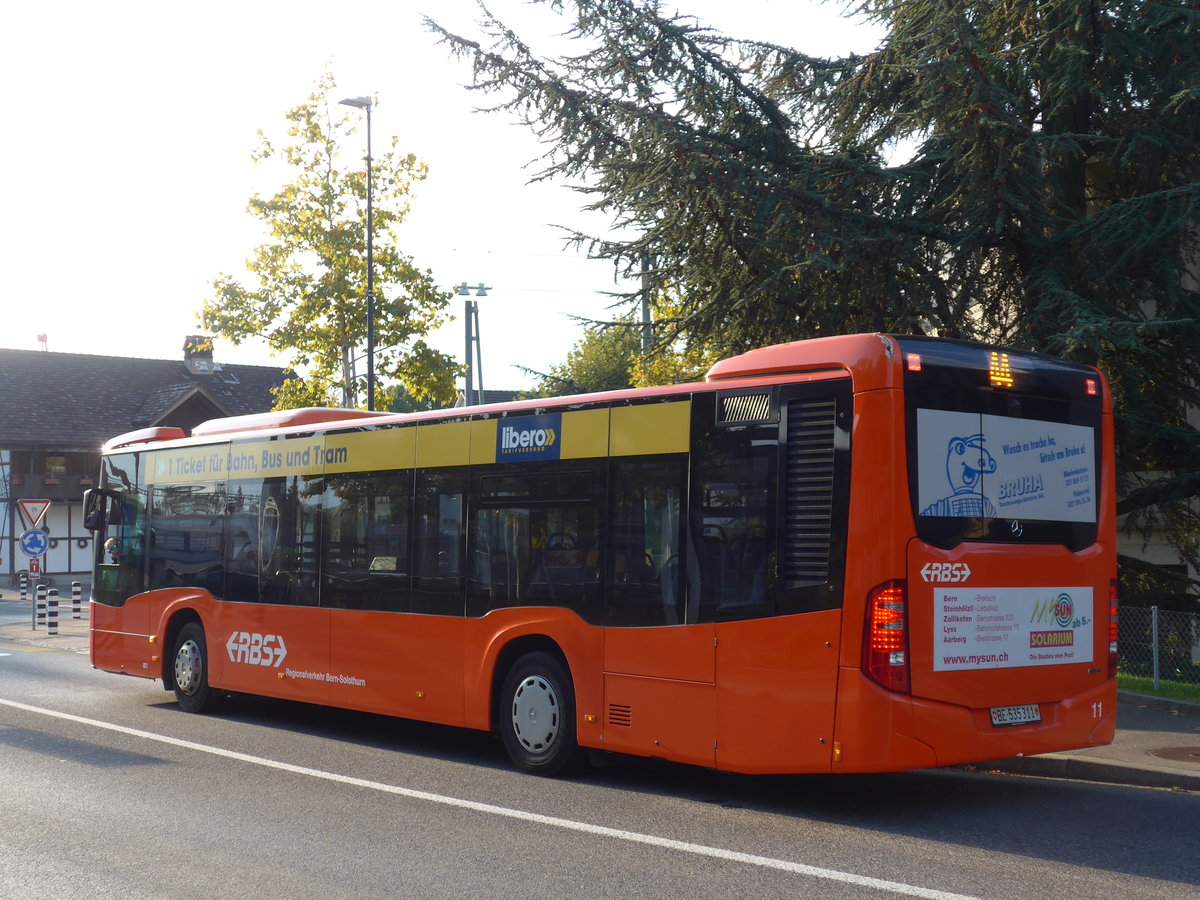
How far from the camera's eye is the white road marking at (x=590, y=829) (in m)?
6.43

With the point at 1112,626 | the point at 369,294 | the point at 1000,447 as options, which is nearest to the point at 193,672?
the point at 1000,447

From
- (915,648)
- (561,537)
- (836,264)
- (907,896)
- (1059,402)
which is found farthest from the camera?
(836,264)

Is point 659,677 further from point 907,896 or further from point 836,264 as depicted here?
point 836,264

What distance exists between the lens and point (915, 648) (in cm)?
775

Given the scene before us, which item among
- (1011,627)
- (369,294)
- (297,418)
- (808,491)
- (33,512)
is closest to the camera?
(808,491)

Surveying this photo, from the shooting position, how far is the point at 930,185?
49.5ft

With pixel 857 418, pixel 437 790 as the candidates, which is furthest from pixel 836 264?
pixel 437 790

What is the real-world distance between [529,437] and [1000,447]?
349 centimetres

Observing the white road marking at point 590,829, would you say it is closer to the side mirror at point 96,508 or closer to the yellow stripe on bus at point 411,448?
the yellow stripe on bus at point 411,448

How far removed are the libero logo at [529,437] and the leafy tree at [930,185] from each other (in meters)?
4.49

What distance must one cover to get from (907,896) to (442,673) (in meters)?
5.24

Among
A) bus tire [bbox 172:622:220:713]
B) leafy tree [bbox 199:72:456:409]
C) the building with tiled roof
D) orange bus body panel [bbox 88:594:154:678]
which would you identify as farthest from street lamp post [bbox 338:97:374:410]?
the building with tiled roof

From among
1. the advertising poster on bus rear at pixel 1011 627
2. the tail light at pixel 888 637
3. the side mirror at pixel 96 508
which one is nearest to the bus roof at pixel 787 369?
the tail light at pixel 888 637

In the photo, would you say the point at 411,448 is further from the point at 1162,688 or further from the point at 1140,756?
the point at 1162,688
